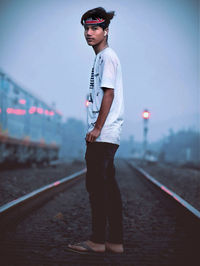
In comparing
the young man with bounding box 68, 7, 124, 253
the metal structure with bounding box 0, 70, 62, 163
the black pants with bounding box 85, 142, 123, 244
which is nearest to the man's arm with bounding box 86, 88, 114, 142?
the young man with bounding box 68, 7, 124, 253

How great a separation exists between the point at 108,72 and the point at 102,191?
1024mm

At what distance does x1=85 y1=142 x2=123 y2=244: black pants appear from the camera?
2414 mm

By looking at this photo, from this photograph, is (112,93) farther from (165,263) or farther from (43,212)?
(43,212)

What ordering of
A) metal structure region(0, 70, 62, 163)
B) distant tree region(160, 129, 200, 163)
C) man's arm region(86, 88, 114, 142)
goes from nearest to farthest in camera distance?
man's arm region(86, 88, 114, 142)
metal structure region(0, 70, 62, 163)
distant tree region(160, 129, 200, 163)

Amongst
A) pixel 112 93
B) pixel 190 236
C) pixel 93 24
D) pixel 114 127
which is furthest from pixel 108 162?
pixel 190 236

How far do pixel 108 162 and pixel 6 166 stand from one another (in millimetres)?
12101

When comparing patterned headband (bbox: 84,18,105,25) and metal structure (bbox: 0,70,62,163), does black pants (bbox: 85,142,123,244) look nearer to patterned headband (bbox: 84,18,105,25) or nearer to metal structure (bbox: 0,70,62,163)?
patterned headband (bbox: 84,18,105,25)

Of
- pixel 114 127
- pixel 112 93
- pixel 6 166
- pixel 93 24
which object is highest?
pixel 93 24

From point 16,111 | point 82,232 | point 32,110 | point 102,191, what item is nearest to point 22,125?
point 16,111

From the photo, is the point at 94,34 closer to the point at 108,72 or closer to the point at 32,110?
the point at 108,72

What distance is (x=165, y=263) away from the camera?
2.35m

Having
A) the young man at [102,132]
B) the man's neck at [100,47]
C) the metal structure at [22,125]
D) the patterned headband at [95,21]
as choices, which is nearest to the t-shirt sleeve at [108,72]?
the young man at [102,132]

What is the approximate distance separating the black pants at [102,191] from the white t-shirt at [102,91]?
12cm

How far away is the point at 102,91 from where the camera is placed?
7.88 ft
